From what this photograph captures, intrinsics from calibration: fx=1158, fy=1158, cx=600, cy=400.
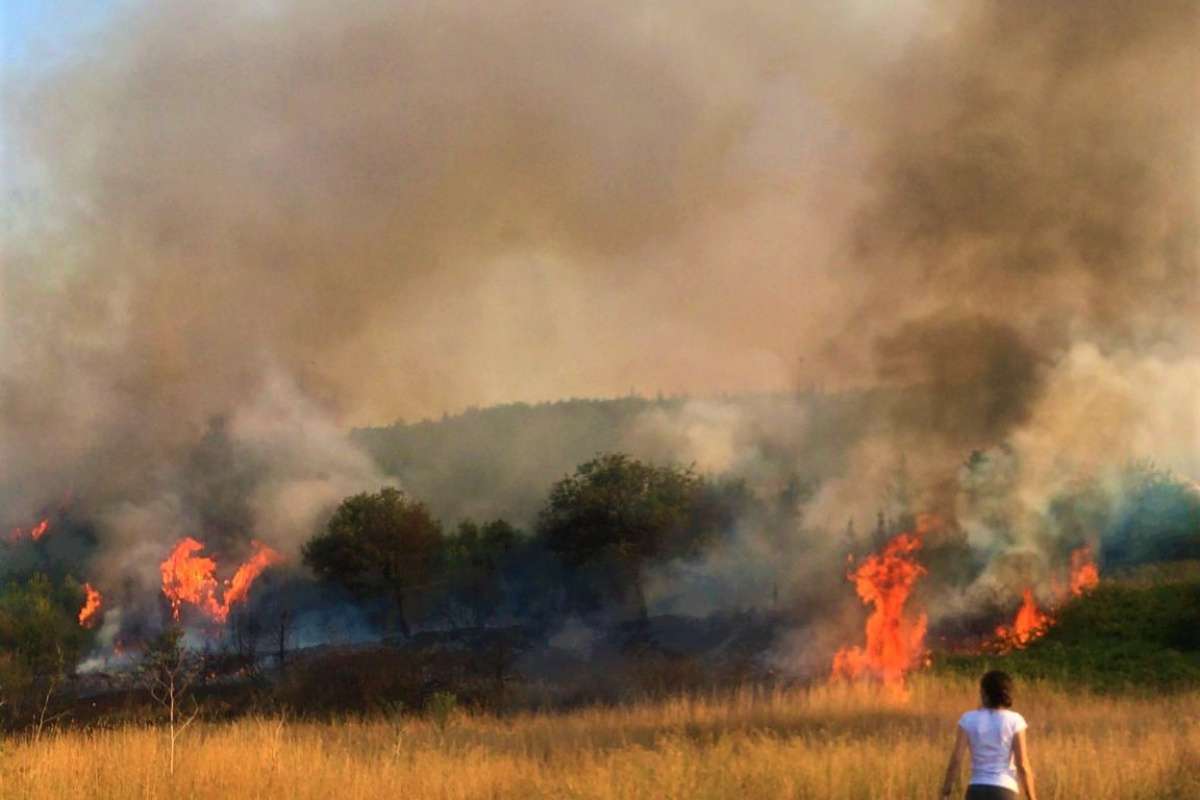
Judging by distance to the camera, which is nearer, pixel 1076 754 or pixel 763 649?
pixel 1076 754

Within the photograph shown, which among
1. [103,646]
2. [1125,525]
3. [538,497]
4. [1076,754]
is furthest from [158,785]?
[538,497]

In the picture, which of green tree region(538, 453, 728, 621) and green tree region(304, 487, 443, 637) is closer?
green tree region(538, 453, 728, 621)

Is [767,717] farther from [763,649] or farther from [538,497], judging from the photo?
[538,497]

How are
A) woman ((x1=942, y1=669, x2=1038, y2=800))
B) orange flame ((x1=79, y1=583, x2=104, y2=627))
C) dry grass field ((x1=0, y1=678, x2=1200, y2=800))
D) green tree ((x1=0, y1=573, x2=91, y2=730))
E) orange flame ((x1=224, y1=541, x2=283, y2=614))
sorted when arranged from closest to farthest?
woman ((x1=942, y1=669, x2=1038, y2=800)) → dry grass field ((x1=0, y1=678, x2=1200, y2=800)) → green tree ((x1=0, y1=573, x2=91, y2=730)) → orange flame ((x1=79, y1=583, x2=104, y2=627)) → orange flame ((x1=224, y1=541, x2=283, y2=614))

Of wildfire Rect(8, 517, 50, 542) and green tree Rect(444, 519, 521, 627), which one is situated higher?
wildfire Rect(8, 517, 50, 542)

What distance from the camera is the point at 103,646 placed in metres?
67.0

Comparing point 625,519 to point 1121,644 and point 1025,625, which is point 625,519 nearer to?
point 1025,625

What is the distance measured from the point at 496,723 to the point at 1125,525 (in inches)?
1058

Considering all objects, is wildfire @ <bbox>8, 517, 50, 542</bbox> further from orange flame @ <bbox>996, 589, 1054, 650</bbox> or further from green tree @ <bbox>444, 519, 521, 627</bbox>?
orange flame @ <bbox>996, 589, 1054, 650</bbox>

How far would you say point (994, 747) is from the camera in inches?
419

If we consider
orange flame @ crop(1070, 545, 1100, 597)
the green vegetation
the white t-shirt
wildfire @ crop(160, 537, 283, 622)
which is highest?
wildfire @ crop(160, 537, 283, 622)

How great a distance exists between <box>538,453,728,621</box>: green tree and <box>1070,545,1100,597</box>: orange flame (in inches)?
755

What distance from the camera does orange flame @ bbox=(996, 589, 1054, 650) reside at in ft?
119

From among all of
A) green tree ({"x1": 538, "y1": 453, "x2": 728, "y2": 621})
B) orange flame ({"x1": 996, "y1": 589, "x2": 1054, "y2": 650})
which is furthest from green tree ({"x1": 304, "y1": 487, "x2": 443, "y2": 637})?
Result: orange flame ({"x1": 996, "y1": 589, "x2": 1054, "y2": 650})
